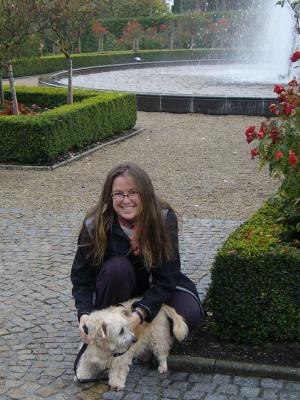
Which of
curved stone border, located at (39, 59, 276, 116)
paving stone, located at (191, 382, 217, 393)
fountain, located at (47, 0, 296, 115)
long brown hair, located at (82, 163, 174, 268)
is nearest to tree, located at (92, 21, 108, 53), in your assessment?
fountain, located at (47, 0, 296, 115)

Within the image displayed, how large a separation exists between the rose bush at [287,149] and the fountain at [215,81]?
1087 cm

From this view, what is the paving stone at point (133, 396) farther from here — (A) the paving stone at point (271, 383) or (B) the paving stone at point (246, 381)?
(A) the paving stone at point (271, 383)

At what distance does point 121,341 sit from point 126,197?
842 mm

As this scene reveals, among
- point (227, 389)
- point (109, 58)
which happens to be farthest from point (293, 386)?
point (109, 58)

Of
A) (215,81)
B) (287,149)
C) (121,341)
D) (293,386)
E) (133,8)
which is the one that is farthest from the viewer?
(133,8)

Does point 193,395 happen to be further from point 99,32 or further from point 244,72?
point 99,32

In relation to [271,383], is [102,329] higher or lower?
higher

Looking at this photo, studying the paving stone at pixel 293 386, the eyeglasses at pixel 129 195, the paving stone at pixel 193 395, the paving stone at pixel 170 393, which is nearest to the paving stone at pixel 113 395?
the paving stone at pixel 170 393

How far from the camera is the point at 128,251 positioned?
399 centimetres

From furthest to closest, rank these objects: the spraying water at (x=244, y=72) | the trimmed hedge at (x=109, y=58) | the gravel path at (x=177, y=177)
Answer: the trimmed hedge at (x=109, y=58), the spraying water at (x=244, y=72), the gravel path at (x=177, y=177)

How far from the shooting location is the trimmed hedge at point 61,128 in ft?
34.1

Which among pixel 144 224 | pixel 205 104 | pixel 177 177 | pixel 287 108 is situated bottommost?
pixel 177 177

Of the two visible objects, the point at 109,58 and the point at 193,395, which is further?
the point at 109,58

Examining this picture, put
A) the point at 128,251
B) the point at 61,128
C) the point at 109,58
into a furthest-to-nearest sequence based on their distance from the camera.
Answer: the point at 109,58 → the point at 61,128 → the point at 128,251
